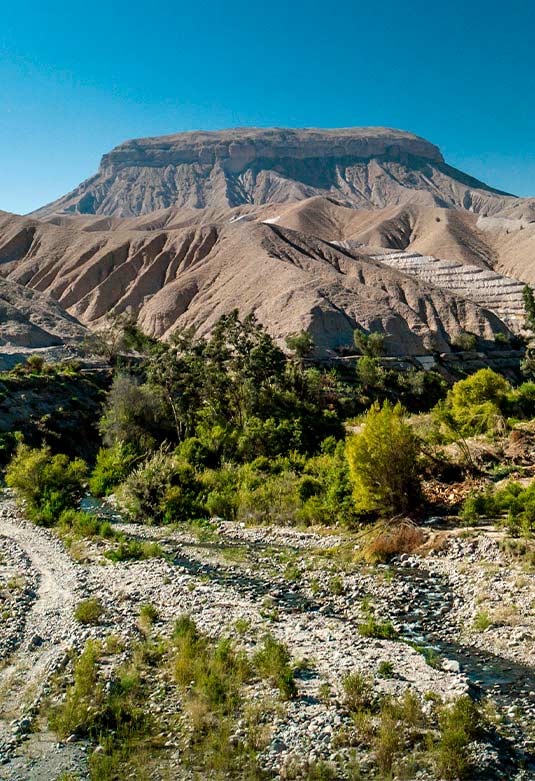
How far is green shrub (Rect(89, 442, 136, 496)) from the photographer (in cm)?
3134

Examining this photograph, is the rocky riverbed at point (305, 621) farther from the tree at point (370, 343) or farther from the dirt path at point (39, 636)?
the tree at point (370, 343)

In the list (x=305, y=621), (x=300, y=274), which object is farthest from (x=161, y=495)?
(x=300, y=274)

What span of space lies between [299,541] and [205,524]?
17.1ft

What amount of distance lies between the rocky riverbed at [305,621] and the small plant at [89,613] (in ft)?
0.72

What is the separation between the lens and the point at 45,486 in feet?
89.5

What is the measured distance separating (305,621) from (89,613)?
17.0 ft

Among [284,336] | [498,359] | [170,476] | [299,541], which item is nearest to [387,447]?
[299,541]

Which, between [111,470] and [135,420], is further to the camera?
[135,420]

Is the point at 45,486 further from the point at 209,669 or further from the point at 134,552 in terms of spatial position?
the point at 209,669

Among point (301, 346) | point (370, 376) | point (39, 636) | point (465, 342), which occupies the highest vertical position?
point (465, 342)

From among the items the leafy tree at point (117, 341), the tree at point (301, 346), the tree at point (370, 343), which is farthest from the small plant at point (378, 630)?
the tree at point (370, 343)

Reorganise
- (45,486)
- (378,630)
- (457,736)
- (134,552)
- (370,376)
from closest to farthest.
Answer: (457,736), (378,630), (134,552), (45,486), (370,376)

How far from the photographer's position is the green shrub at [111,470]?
31.3 metres

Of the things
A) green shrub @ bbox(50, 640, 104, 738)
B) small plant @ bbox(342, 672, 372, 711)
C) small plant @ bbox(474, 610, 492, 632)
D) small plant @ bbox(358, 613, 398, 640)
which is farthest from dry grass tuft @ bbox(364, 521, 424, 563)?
green shrub @ bbox(50, 640, 104, 738)
